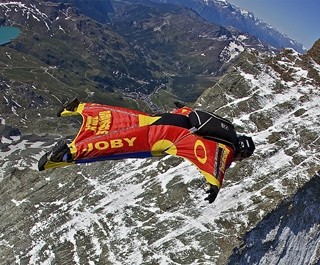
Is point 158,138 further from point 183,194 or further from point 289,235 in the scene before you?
point 289,235

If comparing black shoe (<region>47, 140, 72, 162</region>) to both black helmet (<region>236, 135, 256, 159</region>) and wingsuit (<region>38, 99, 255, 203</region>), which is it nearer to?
wingsuit (<region>38, 99, 255, 203</region>)

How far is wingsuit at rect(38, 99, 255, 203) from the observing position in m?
22.5

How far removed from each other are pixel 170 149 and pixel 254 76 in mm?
45963

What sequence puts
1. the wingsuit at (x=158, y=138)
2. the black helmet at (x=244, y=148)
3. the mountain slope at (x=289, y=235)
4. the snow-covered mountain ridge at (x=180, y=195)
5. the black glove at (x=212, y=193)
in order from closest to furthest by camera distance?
the black glove at (x=212, y=193) < the wingsuit at (x=158, y=138) < the black helmet at (x=244, y=148) < the mountain slope at (x=289, y=235) < the snow-covered mountain ridge at (x=180, y=195)

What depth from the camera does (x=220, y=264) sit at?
50.3 metres

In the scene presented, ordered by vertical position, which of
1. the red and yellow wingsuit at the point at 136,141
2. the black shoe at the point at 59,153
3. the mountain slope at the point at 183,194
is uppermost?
the red and yellow wingsuit at the point at 136,141

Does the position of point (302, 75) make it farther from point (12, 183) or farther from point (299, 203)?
point (12, 183)

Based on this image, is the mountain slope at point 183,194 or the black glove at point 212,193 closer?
the black glove at point 212,193

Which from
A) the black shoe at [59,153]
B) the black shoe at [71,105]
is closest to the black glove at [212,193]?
the black shoe at [59,153]

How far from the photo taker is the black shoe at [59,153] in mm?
20891

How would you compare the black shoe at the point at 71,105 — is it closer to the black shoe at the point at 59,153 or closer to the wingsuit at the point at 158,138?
the wingsuit at the point at 158,138

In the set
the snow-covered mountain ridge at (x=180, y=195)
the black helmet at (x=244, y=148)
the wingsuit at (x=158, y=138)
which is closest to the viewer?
the wingsuit at (x=158, y=138)

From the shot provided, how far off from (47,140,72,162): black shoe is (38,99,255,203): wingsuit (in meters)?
0.43

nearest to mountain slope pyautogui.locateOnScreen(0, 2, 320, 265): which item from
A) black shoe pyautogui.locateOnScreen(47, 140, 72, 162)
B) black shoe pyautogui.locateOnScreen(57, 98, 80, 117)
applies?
black shoe pyautogui.locateOnScreen(57, 98, 80, 117)
